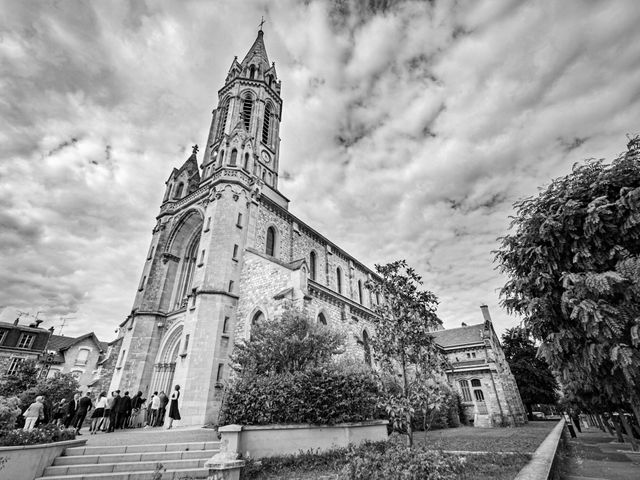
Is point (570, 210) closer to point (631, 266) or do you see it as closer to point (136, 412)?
point (631, 266)

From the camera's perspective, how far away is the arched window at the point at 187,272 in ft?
70.8

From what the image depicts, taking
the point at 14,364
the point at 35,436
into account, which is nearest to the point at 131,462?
the point at 35,436

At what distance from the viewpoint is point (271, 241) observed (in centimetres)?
2166

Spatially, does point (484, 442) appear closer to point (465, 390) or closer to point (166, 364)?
point (465, 390)

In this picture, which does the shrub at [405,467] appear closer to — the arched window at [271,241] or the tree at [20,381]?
the arched window at [271,241]

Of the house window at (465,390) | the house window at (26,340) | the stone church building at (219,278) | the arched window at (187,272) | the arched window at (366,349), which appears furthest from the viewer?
the house window at (26,340)

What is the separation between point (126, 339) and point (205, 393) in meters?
9.18

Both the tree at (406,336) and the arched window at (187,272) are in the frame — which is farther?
the arched window at (187,272)

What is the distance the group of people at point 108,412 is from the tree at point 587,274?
1387cm

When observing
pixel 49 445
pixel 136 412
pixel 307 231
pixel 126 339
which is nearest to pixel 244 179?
pixel 307 231

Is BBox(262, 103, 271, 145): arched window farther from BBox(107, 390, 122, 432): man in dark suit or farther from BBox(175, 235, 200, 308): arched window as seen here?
BBox(107, 390, 122, 432): man in dark suit

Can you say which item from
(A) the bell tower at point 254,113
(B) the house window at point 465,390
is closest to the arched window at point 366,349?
(B) the house window at point 465,390

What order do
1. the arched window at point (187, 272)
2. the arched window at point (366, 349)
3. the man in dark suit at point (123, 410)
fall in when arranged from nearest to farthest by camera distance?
the man in dark suit at point (123, 410), the arched window at point (366, 349), the arched window at point (187, 272)

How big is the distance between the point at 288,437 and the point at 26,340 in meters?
40.6
